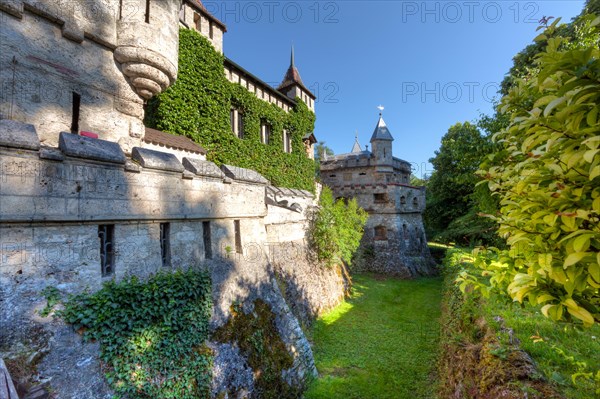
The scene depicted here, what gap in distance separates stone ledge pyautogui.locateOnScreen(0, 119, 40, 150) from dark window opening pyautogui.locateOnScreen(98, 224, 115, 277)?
1.40m

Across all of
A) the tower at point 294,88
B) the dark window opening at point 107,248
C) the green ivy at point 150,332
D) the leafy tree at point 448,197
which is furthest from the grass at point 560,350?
the tower at point 294,88

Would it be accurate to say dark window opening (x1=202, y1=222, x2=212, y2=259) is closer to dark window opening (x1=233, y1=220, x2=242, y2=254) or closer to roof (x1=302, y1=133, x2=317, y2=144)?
dark window opening (x1=233, y1=220, x2=242, y2=254)

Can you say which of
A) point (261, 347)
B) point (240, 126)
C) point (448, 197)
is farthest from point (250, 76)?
point (448, 197)

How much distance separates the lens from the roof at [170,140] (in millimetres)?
8100

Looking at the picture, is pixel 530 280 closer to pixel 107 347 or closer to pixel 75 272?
pixel 107 347

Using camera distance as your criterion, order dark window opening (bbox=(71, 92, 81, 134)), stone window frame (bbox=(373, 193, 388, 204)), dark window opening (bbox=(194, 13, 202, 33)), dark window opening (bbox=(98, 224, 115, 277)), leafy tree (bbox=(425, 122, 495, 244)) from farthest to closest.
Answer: stone window frame (bbox=(373, 193, 388, 204)), leafy tree (bbox=(425, 122, 495, 244)), dark window opening (bbox=(194, 13, 202, 33)), dark window opening (bbox=(71, 92, 81, 134)), dark window opening (bbox=(98, 224, 115, 277))

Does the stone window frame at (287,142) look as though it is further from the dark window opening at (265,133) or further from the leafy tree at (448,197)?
the leafy tree at (448,197)

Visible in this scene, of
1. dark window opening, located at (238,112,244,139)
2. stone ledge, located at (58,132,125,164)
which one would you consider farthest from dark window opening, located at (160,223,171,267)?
dark window opening, located at (238,112,244,139)

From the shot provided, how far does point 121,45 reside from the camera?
236 inches

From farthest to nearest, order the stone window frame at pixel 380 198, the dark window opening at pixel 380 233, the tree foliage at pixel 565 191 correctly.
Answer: the stone window frame at pixel 380 198, the dark window opening at pixel 380 233, the tree foliage at pixel 565 191

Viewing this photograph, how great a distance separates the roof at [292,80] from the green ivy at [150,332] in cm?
1629

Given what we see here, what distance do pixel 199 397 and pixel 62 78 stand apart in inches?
261

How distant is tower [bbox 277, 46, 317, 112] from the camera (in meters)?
18.1

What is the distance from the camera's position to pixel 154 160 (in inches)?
182
